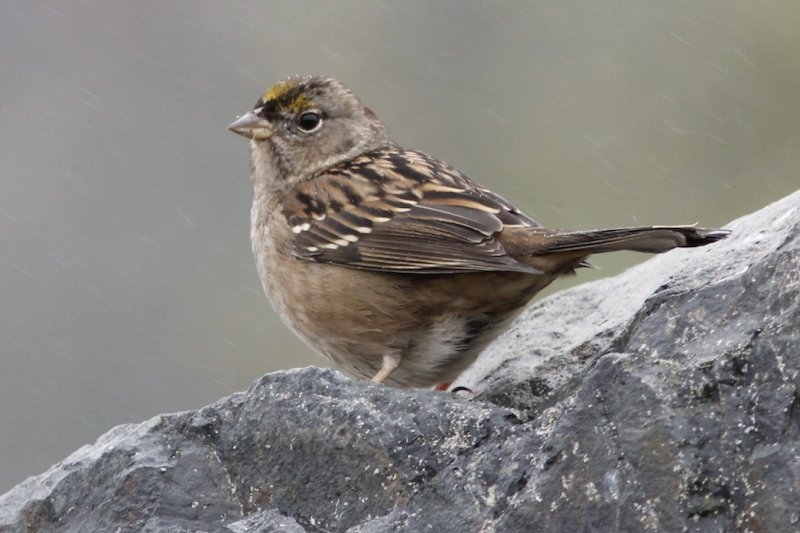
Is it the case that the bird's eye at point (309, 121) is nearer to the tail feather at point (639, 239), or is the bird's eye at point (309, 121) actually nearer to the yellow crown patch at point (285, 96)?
the yellow crown patch at point (285, 96)

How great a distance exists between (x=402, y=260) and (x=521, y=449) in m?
2.10

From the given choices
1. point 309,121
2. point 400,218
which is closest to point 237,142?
point 309,121

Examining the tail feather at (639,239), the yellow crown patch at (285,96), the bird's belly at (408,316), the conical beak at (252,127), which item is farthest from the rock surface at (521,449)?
the yellow crown patch at (285,96)

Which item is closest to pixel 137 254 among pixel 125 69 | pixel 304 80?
pixel 125 69

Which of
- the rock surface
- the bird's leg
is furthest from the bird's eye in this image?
the rock surface

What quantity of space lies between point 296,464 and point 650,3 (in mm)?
9638

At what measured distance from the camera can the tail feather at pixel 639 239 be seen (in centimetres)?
437

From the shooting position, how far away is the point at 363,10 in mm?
12609

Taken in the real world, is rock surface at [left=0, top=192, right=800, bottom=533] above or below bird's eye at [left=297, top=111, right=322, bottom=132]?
below

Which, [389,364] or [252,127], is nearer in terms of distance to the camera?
[389,364]

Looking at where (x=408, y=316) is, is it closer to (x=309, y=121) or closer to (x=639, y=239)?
(x=639, y=239)

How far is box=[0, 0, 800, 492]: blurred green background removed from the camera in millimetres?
10430

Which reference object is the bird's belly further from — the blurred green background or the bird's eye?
the blurred green background

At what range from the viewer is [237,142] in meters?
12.1
